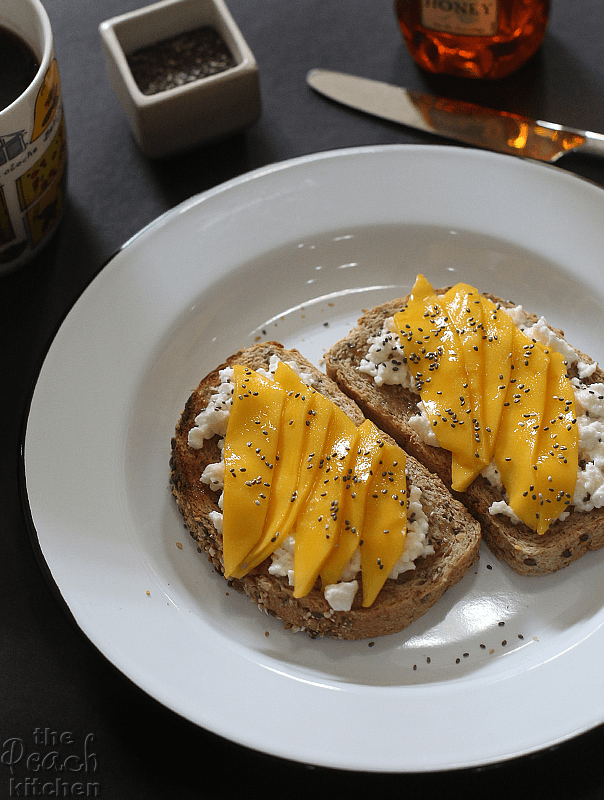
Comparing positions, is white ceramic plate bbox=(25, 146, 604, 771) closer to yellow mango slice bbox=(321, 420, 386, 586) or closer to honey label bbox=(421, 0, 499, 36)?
yellow mango slice bbox=(321, 420, 386, 586)

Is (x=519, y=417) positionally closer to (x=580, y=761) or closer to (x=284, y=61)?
(x=580, y=761)

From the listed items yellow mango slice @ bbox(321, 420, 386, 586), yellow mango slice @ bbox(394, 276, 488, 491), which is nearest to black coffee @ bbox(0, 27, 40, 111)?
yellow mango slice @ bbox(394, 276, 488, 491)

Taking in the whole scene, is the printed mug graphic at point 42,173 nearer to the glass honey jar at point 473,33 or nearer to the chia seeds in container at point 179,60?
the chia seeds in container at point 179,60

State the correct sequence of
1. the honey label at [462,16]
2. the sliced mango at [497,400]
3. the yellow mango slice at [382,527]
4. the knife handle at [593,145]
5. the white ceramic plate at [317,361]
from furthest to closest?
the knife handle at [593,145] → the honey label at [462,16] → the sliced mango at [497,400] → the yellow mango slice at [382,527] → the white ceramic plate at [317,361]

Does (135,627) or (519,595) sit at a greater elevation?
(135,627)

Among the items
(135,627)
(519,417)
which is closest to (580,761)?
(519,417)

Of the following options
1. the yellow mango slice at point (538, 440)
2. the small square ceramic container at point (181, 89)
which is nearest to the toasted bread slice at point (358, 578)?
the yellow mango slice at point (538, 440)

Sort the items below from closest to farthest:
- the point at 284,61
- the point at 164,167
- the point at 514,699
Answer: the point at 514,699, the point at 164,167, the point at 284,61
